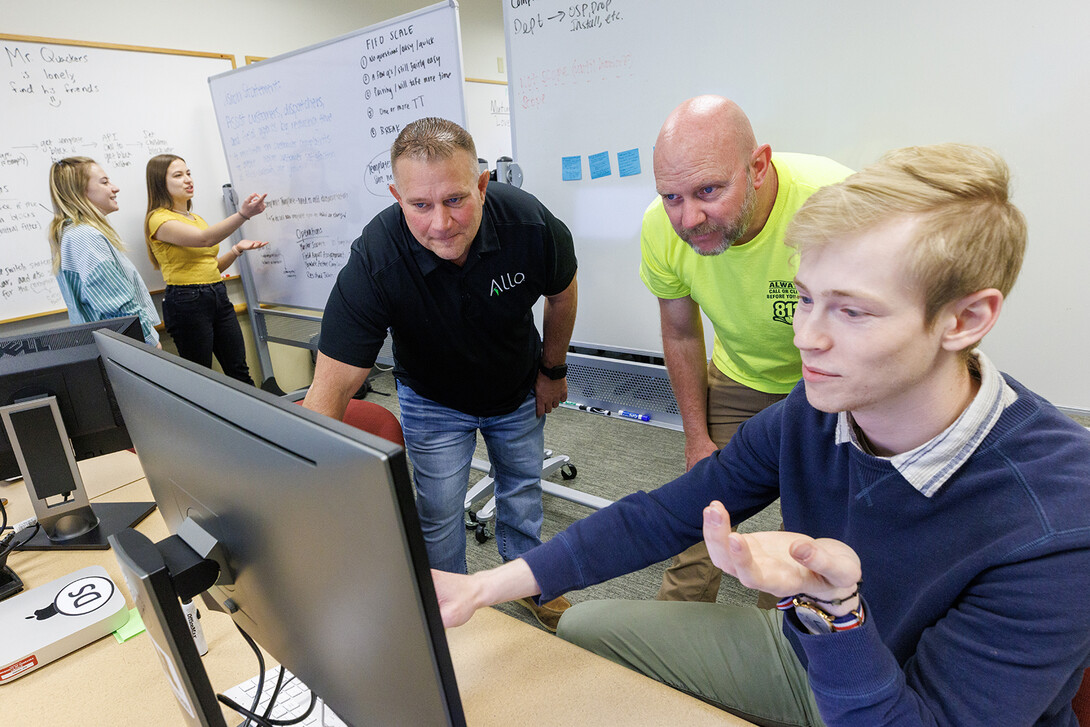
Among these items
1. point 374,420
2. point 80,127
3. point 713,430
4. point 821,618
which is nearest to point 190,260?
point 80,127

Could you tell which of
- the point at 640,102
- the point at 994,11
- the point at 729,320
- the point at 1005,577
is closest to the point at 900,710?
the point at 1005,577

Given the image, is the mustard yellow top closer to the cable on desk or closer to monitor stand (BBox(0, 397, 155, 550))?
monitor stand (BBox(0, 397, 155, 550))

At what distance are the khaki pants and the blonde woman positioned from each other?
2063 millimetres

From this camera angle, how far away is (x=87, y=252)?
237 centimetres

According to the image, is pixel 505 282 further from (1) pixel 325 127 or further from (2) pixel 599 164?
(1) pixel 325 127

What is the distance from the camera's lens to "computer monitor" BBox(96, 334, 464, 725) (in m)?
0.42

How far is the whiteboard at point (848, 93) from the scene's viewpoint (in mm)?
1357

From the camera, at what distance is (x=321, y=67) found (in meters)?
2.41

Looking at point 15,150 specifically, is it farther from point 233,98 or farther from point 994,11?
point 994,11

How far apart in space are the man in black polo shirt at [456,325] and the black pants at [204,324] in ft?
6.39

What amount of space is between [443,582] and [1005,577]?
0.66m

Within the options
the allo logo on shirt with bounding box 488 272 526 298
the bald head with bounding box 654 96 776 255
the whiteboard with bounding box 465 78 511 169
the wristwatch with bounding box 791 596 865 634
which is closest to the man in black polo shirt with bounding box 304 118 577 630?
the allo logo on shirt with bounding box 488 272 526 298

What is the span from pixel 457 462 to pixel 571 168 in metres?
1.07

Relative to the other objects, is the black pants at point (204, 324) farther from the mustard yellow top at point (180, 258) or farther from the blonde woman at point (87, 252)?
the blonde woman at point (87, 252)
